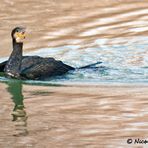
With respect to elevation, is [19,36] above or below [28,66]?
above

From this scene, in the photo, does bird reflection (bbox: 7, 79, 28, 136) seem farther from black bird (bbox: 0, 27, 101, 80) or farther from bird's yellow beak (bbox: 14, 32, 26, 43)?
bird's yellow beak (bbox: 14, 32, 26, 43)

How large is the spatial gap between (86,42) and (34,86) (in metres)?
3.54

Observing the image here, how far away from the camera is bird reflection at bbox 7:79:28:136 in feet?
34.1

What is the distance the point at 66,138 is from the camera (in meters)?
9.80

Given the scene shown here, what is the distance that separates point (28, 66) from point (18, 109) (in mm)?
2556

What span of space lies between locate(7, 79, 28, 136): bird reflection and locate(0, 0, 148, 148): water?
0.05 ft

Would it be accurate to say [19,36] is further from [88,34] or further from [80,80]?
[88,34]

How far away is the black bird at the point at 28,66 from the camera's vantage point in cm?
1404

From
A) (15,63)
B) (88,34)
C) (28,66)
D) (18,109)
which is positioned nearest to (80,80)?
(28,66)

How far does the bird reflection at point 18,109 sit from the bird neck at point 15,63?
18cm

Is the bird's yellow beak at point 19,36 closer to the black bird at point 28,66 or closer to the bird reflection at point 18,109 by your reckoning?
the black bird at point 28,66

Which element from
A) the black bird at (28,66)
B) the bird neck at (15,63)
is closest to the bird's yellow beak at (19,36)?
the black bird at (28,66)

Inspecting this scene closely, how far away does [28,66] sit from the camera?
1421 centimetres

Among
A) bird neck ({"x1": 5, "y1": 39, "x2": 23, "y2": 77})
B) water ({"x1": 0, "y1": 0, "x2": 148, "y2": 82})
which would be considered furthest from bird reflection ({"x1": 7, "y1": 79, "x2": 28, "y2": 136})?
water ({"x1": 0, "y1": 0, "x2": 148, "y2": 82})
